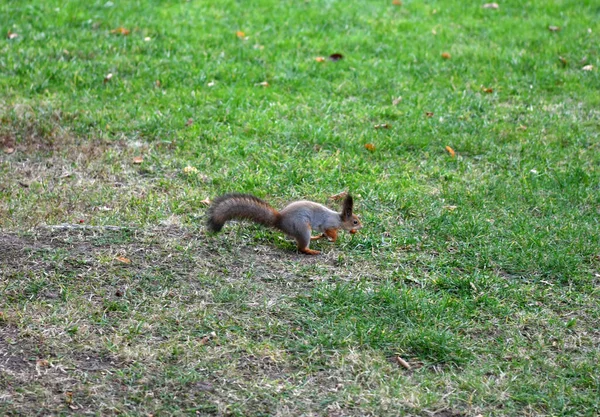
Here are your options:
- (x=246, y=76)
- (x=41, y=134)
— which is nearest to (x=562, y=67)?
(x=246, y=76)

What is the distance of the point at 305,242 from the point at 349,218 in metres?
0.34

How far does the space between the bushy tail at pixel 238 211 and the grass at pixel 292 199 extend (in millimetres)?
232

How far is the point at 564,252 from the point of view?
5.29 meters

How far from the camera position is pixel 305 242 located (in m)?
5.17

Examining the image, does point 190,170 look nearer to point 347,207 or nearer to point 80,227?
point 80,227

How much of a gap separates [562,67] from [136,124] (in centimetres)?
462

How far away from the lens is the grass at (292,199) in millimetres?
4039

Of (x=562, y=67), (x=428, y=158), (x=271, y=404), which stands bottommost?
(x=271, y=404)

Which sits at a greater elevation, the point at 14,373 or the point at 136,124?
the point at 136,124

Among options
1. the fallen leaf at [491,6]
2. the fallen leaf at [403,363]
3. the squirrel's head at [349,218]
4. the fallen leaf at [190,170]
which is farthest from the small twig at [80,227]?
the fallen leaf at [491,6]

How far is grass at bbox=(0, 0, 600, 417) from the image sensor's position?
13.3ft

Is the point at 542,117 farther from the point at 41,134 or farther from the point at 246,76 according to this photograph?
the point at 41,134

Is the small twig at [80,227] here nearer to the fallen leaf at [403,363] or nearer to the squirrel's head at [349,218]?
the squirrel's head at [349,218]

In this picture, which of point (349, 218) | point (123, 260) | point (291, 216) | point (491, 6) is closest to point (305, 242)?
point (291, 216)
